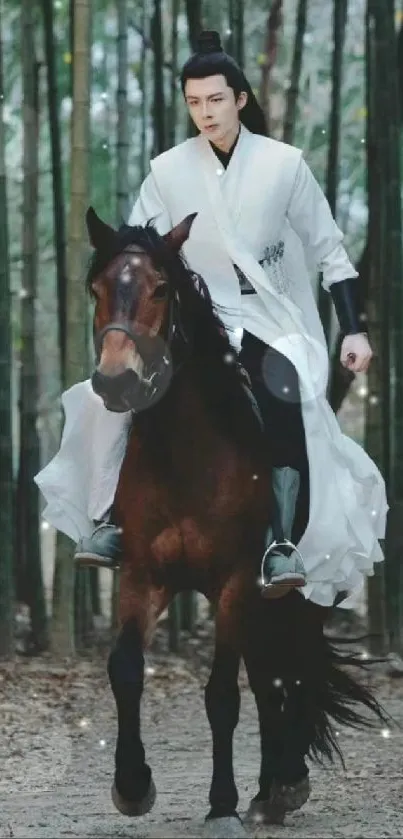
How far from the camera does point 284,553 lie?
4.88 m

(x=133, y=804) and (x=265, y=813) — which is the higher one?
(x=133, y=804)

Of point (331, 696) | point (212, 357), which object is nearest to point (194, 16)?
point (331, 696)

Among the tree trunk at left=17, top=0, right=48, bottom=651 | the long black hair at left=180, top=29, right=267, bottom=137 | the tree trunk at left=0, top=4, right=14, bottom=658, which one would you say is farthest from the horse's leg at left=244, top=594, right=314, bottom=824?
the tree trunk at left=17, top=0, right=48, bottom=651

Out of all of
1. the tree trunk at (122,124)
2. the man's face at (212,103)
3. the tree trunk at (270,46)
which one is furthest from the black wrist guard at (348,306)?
the tree trunk at (270,46)

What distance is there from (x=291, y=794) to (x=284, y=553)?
3.22 feet

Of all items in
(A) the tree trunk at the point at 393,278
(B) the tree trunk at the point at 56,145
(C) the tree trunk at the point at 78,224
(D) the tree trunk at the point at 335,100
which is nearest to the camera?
(C) the tree trunk at the point at 78,224

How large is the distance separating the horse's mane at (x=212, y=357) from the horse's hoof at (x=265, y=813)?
3.99 ft

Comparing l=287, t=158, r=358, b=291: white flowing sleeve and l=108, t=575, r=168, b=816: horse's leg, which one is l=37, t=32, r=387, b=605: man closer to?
l=287, t=158, r=358, b=291: white flowing sleeve

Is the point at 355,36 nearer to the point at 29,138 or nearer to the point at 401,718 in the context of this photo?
the point at 29,138

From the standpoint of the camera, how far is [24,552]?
10.8 m

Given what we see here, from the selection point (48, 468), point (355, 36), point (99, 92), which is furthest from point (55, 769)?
point (355, 36)

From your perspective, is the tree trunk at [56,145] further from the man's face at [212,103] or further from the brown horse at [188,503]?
the brown horse at [188,503]

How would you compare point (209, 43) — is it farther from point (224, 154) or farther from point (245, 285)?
point (245, 285)

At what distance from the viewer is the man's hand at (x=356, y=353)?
16.6ft
